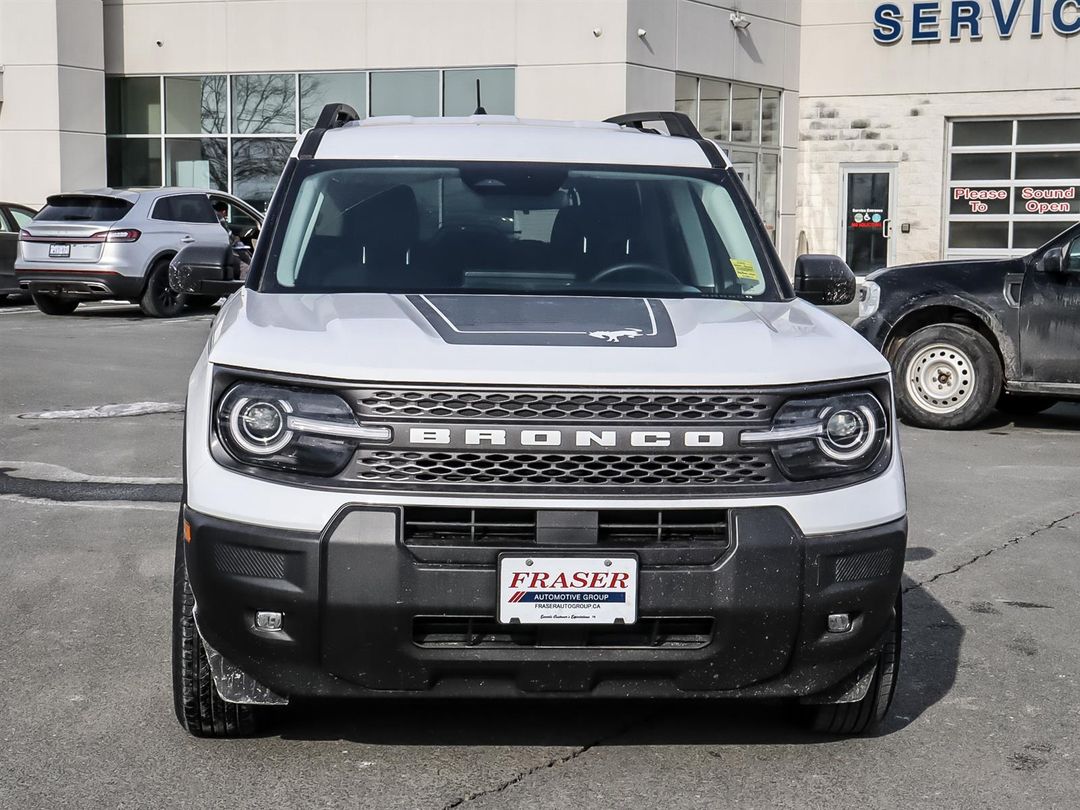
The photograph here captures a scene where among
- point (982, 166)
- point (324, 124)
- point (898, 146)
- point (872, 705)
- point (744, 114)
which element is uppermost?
point (744, 114)

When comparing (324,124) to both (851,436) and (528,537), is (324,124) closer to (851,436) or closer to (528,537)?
(528,537)

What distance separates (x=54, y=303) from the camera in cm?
2050

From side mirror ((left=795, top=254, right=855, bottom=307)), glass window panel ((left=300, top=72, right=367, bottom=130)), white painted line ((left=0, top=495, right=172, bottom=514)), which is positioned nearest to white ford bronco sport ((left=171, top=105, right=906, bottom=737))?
side mirror ((left=795, top=254, right=855, bottom=307))

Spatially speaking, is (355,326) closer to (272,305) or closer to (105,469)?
(272,305)

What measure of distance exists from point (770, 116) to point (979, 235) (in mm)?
4687

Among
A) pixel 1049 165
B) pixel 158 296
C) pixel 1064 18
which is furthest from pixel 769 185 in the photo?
pixel 158 296

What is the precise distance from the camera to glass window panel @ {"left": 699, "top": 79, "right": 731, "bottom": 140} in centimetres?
2916

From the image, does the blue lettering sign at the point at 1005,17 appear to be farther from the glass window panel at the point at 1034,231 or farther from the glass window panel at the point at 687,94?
the glass window panel at the point at 687,94

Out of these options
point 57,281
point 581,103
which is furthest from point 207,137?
point 57,281

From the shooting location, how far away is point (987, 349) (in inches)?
437

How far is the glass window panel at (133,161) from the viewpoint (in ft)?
101

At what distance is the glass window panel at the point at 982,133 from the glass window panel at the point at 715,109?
4453mm

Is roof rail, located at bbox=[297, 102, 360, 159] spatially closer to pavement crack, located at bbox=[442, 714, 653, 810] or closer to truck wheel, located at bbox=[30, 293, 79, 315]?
pavement crack, located at bbox=[442, 714, 653, 810]

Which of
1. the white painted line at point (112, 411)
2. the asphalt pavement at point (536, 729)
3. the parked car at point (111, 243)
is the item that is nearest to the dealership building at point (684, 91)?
the parked car at point (111, 243)
